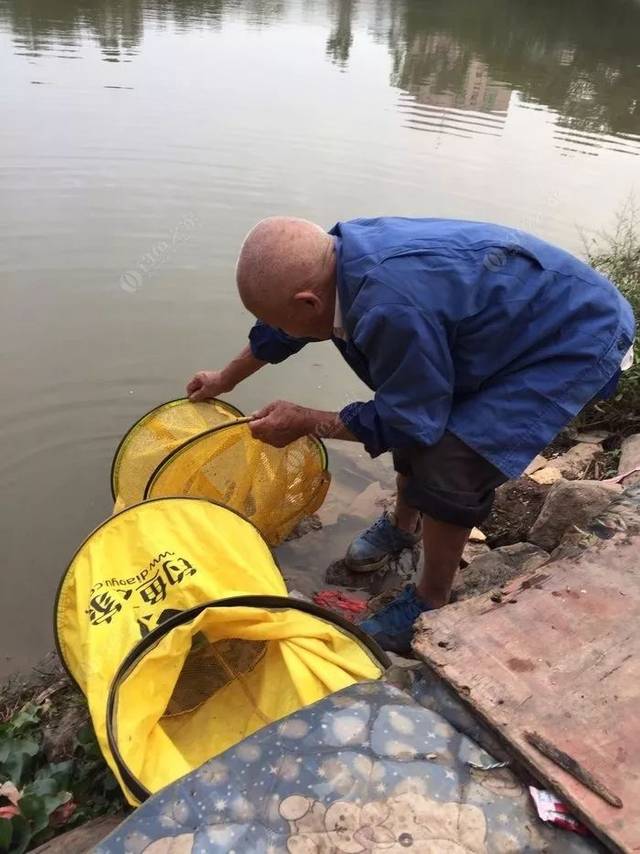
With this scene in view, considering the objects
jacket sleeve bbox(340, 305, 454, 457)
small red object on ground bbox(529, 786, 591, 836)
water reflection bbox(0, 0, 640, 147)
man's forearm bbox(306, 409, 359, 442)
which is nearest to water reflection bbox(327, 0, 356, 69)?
water reflection bbox(0, 0, 640, 147)

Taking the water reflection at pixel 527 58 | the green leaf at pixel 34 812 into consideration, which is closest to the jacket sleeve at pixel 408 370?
the green leaf at pixel 34 812

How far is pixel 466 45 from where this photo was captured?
681 inches

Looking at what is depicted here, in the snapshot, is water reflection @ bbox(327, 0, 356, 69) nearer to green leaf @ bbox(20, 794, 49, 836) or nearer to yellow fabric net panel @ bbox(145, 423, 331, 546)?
yellow fabric net panel @ bbox(145, 423, 331, 546)

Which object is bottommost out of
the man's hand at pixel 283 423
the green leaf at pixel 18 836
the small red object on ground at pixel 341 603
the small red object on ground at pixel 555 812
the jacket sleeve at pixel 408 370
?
the small red object on ground at pixel 341 603

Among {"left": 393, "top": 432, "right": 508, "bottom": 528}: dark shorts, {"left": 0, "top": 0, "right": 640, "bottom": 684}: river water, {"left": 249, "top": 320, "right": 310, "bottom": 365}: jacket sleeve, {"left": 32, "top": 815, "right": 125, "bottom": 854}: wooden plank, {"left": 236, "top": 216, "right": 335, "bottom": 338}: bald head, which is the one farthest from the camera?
{"left": 0, "top": 0, "right": 640, "bottom": 684}: river water

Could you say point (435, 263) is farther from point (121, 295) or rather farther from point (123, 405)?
point (121, 295)

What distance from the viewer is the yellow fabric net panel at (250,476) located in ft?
8.99

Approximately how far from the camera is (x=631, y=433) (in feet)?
12.6

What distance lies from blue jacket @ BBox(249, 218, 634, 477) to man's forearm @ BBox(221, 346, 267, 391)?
691mm

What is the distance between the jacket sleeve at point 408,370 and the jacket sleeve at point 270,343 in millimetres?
650

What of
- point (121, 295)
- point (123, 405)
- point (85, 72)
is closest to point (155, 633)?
point (123, 405)

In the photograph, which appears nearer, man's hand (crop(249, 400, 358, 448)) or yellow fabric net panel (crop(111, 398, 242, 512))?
man's hand (crop(249, 400, 358, 448))

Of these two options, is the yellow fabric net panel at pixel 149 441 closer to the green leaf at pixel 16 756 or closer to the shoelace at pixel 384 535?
the shoelace at pixel 384 535

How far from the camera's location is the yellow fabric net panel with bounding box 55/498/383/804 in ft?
6.00
